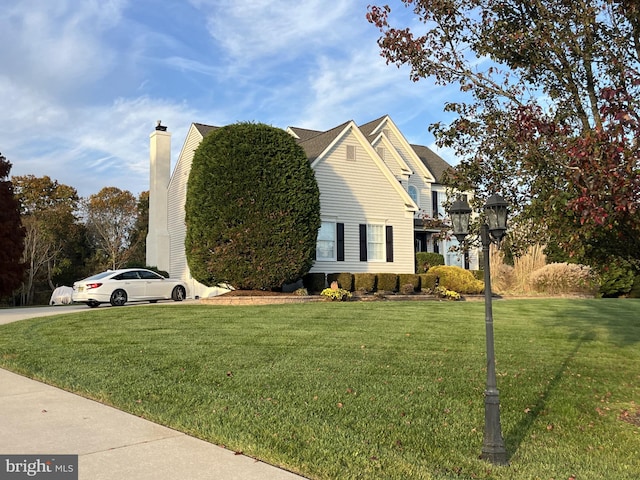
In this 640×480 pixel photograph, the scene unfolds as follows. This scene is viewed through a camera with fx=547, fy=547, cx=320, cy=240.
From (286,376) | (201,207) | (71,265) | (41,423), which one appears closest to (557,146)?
(286,376)

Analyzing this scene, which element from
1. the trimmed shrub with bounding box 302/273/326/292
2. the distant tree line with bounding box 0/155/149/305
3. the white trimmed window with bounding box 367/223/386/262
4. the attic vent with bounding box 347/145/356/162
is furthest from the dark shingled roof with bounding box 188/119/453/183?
the distant tree line with bounding box 0/155/149/305

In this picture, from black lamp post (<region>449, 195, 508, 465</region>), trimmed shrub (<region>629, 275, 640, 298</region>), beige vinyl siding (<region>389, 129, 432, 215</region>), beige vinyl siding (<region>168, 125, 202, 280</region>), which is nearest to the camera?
black lamp post (<region>449, 195, 508, 465</region>)

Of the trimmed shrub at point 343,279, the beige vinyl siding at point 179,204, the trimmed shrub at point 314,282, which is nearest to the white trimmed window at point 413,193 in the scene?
the trimmed shrub at point 343,279

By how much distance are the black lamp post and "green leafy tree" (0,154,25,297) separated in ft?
78.7

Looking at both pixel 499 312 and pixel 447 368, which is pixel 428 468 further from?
pixel 499 312

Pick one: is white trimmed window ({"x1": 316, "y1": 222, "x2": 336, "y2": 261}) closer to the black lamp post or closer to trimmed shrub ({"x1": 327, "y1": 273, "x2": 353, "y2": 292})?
trimmed shrub ({"x1": 327, "y1": 273, "x2": 353, "y2": 292})

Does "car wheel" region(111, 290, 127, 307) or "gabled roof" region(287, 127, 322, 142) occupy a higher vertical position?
"gabled roof" region(287, 127, 322, 142)

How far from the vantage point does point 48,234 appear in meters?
39.1

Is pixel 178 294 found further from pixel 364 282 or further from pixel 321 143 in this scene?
pixel 321 143

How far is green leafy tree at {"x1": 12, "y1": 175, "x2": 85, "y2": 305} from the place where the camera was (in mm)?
37938

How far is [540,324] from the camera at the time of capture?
42.9 ft

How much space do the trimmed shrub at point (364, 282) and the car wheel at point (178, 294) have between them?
21.5 ft

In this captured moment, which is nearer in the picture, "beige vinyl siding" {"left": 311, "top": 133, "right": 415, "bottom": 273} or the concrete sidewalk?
the concrete sidewalk

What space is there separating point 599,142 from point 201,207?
14.3m
